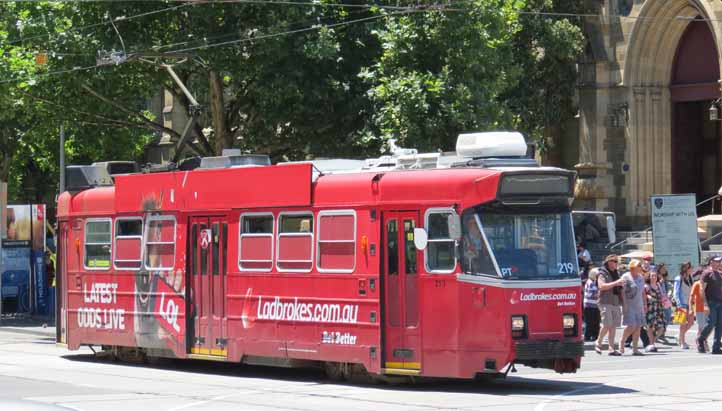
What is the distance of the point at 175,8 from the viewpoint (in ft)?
93.8

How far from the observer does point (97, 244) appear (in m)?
22.5

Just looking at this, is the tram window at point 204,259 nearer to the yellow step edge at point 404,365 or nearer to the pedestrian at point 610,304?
the yellow step edge at point 404,365

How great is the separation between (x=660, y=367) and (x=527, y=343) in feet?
15.9

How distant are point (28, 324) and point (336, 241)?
1852 cm

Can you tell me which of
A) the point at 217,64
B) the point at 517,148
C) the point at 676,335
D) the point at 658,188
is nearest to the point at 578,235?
the point at 658,188

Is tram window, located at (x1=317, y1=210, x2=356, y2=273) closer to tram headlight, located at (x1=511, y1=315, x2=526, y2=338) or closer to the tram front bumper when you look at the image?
tram headlight, located at (x1=511, y1=315, x2=526, y2=338)

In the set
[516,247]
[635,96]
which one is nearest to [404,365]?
[516,247]

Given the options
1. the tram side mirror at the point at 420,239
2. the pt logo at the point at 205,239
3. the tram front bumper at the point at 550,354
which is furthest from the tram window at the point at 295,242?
the tram front bumper at the point at 550,354

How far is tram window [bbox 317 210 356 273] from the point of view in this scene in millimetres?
17672

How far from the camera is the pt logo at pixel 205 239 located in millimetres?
20062

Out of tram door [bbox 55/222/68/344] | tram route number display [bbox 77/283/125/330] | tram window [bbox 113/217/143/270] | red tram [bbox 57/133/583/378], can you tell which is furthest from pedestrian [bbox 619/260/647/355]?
tram door [bbox 55/222/68/344]

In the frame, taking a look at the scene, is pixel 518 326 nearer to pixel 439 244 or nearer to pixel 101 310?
pixel 439 244

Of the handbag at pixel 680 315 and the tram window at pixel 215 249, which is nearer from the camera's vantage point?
the tram window at pixel 215 249

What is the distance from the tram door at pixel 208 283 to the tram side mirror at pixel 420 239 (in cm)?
397
